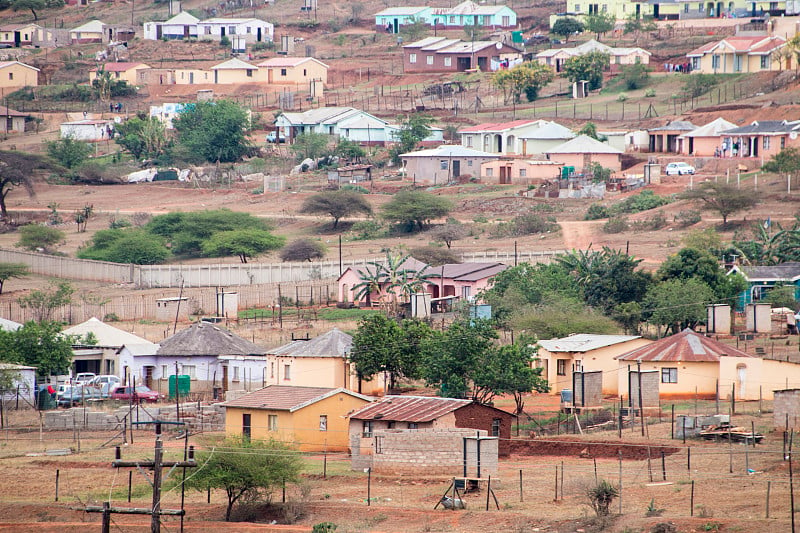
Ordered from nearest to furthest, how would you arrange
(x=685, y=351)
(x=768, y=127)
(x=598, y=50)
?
(x=685, y=351), (x=768, y=127), (x=598, y=50)

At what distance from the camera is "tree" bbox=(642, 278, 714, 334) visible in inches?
2148

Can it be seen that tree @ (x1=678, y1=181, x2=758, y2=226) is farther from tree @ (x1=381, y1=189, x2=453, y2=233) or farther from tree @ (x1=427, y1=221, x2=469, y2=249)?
tree @ (x1=381, y1=189, x2=453, y2=233)

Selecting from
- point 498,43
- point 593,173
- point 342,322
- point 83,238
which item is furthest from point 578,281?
point 498,43

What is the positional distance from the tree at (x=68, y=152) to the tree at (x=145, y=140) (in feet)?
10.2

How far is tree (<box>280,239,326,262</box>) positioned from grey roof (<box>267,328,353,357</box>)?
23.3m

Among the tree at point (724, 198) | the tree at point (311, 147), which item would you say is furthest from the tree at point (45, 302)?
the tree at point (311, 147)

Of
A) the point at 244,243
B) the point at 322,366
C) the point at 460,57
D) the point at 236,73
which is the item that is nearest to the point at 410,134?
the point at 460,57

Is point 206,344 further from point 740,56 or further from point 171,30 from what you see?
point 171,30

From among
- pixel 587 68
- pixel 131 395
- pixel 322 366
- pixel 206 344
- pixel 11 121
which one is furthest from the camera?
pixel 11 121

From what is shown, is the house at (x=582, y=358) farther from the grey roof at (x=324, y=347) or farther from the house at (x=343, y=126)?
the house at (x=343, y=126)

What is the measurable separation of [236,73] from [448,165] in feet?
113

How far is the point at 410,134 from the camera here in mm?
97750

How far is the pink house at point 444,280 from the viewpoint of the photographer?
63.1 meters

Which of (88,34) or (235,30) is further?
(88,34)
